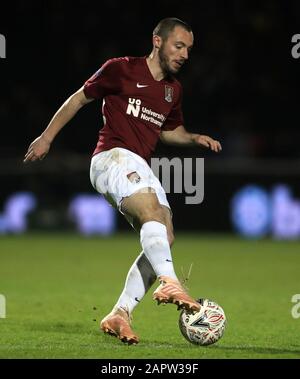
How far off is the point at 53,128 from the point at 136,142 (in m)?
0.55

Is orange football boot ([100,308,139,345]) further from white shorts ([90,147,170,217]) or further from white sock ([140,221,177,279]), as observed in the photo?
white shorts ([90,147,170,217])

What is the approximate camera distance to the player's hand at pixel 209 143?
5.68 m

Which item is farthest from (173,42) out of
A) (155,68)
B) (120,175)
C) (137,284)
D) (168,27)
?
(137,284)

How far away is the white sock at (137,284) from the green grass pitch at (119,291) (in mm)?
247

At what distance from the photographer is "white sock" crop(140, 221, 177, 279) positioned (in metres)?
5.16

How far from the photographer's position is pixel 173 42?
5508 millimetres

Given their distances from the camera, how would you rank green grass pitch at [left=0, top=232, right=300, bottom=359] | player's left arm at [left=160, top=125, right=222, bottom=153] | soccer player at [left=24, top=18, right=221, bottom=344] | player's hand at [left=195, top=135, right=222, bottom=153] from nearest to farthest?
green grass pitch at [left=0, top=232, right=300, bottom=359] < soccer player at [left=24, top=18, right=221, bottom=344] < player's hand at [left=195, top=135, right=222, bottom=153] < player's left arm at [left=160, top=125, right=222, bottom=153]

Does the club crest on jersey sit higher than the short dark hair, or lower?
lower

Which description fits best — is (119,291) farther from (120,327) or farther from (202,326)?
(202,326)

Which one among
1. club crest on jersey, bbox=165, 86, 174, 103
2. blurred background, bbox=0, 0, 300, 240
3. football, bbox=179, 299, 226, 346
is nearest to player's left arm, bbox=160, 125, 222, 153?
club crest on jersey, bbox=165, 86, 174, 103

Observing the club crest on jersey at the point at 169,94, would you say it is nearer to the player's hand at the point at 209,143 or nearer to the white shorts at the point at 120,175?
the player's hand at the point at 209,143

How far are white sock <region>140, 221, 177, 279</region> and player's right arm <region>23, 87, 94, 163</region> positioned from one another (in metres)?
0.79

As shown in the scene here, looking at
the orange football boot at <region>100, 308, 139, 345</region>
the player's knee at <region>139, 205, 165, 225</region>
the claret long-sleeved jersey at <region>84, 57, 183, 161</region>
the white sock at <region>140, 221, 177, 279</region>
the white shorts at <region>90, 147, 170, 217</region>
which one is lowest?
the orange football boot at <region>100, 308, 139, 345</region>

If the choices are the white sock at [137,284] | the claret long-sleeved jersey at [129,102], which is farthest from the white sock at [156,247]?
the claret long-sleeved jersey at [129,102]
